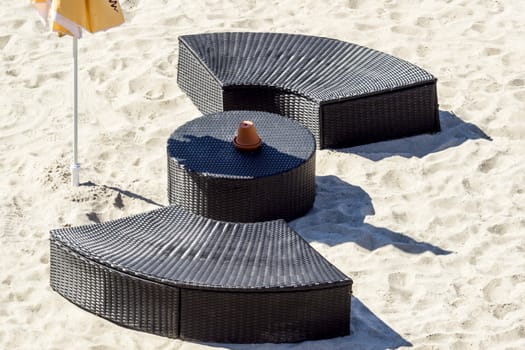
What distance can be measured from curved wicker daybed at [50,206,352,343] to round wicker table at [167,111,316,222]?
478 millimetres

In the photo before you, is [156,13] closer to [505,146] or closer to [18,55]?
[18,55]

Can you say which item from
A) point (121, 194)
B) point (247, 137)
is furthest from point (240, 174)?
point (121, 194)

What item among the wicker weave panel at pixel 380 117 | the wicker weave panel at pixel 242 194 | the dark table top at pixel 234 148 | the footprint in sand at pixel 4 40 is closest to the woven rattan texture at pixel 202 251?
the wicker weave panel at pixel 242 194

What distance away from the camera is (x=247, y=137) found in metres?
10.3

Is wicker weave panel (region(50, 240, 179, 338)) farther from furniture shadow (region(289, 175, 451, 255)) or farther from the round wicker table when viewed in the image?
furniture shadow (region(289, 175, 451, 255))

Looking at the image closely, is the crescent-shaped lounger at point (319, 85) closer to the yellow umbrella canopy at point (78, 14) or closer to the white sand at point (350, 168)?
the white sand at point (350, 168)

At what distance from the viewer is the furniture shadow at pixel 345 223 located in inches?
397

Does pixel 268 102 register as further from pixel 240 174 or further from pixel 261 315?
pixel 261 315

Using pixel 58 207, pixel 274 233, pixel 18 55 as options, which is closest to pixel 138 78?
pixel 18 55

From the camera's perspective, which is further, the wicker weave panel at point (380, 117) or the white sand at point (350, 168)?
the wicker weave panel at point (380, 117)

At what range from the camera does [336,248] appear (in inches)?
393

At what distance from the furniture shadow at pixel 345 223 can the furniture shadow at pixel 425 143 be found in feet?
1.82

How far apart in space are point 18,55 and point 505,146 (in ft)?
15.5

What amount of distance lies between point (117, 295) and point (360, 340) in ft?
5.52
